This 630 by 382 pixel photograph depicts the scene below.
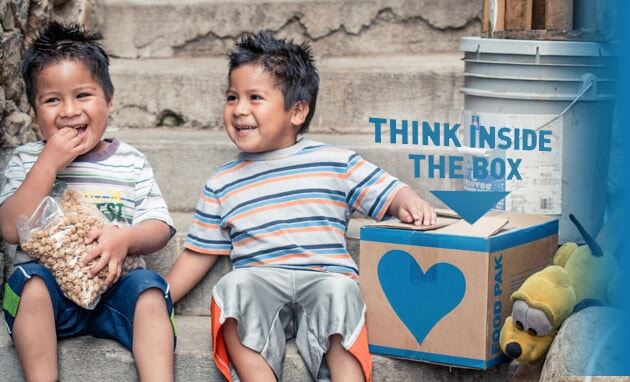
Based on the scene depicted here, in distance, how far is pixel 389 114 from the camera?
377 cm

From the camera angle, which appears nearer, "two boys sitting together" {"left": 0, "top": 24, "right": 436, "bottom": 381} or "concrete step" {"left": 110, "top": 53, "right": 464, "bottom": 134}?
"two boys sitting together" {"left": 0, "top": 24, "right": 436, "bottom": 381}

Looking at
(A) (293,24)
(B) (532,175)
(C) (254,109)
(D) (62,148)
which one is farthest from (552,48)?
(D) (62,148)

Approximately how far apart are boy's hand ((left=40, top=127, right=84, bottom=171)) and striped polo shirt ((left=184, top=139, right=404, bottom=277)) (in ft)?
1.39

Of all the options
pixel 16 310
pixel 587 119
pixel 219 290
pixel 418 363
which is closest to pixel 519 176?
pixel 587 119

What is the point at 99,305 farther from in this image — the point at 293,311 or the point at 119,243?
the point at 293,311

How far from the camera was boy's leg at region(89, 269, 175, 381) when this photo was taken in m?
2.74

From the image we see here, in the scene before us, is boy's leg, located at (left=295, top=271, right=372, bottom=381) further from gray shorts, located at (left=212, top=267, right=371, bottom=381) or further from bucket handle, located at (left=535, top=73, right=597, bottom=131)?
bucket handle, located at (left=535, top=73, right=597, bottom=131)

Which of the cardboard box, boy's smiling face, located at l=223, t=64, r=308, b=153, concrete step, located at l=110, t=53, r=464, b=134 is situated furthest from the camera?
concrete step, located at l=110, t=53, r=464, b=134

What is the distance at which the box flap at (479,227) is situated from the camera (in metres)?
2.65

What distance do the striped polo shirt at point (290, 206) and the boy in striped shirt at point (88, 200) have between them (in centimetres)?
17

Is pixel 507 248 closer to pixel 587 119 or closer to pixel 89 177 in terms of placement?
pixel 587 119

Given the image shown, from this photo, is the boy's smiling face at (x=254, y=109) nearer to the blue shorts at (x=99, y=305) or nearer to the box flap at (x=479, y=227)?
the blue shorts at (x=99, y=305)

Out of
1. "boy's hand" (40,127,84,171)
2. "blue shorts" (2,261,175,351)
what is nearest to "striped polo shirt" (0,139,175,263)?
"boy's hand" (40,127,84,171)

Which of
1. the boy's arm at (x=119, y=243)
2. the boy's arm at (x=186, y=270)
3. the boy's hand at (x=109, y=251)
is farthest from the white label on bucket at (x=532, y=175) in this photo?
the boy's hand at (x=109, y=251)
